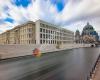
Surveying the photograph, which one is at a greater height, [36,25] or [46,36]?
[36,25]

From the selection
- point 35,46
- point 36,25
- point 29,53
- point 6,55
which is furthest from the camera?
point 36,25

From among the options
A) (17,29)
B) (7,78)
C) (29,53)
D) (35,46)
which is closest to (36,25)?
(17,29)

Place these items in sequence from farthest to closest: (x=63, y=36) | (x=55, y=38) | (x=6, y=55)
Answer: (x=63, y=36) → (x=55, y=38) → (x=6, y=55)

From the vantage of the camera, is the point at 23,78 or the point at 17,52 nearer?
the point at 23,78

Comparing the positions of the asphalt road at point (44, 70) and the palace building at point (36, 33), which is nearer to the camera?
the asphalt road at point (44, 70)

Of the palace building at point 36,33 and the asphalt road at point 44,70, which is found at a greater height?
the palace building at point 36,33

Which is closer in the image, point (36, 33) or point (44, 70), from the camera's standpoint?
point (44, 70)

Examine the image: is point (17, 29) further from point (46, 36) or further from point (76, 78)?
point (76, 78)

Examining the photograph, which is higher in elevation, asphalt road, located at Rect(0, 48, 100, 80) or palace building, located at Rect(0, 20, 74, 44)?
palace building, located at Rect(0, 20, 74, 44)

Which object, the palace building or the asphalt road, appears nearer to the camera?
the asphalt road

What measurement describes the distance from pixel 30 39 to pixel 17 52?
35.5 metres

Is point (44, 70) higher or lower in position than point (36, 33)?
lower

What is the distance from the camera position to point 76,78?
11.7 metres

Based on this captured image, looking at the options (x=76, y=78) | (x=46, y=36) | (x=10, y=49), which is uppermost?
(x=46, y=36)
